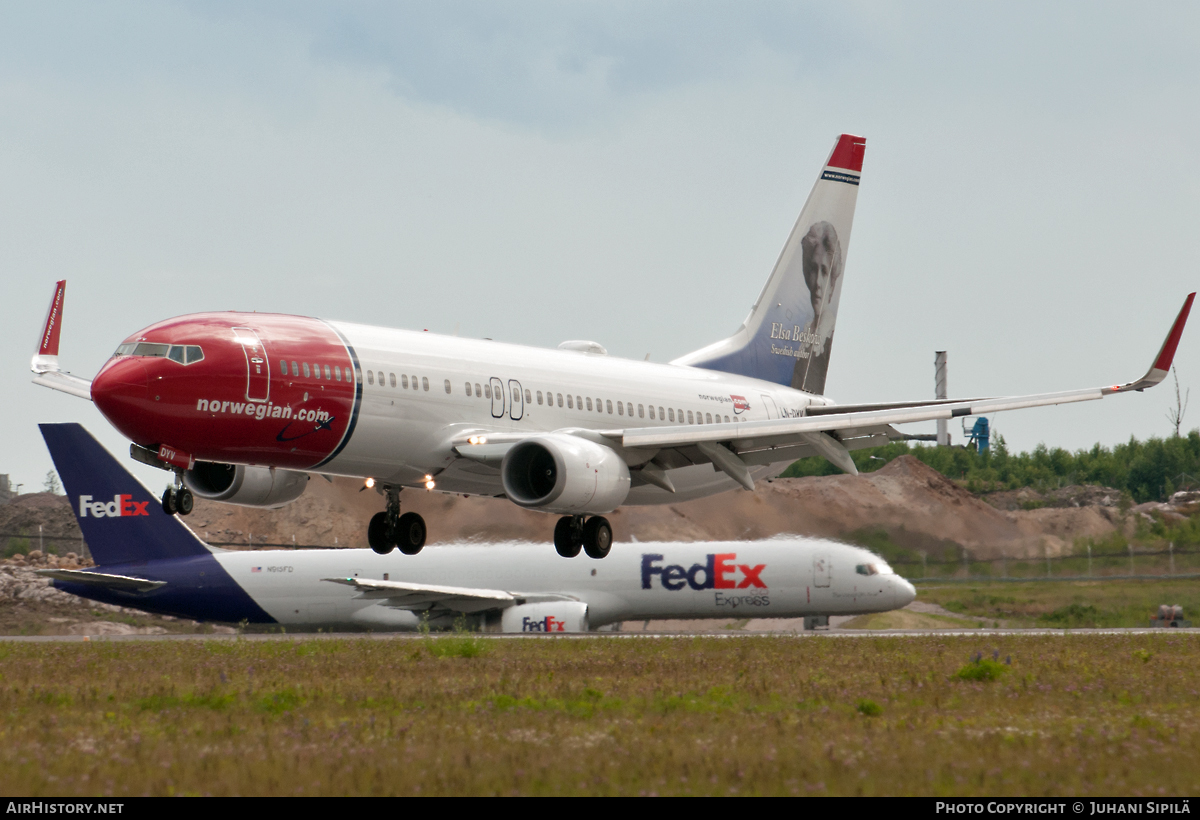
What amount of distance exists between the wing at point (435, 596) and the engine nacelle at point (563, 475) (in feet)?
76.0

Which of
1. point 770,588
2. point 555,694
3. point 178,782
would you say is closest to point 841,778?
point 178,782

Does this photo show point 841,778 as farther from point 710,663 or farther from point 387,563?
point 387,563

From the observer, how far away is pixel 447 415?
27281 mm

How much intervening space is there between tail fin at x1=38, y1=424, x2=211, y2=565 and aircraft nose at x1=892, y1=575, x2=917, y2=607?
85.8ft

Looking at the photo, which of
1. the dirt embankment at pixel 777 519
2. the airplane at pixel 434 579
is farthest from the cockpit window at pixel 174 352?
the airplane at pixel 434 579

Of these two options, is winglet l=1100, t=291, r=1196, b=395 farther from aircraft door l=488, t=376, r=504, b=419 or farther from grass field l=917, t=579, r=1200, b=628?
grass field l=917, t=579, r=1200, b=628

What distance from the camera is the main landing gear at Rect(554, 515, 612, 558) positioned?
29.5m

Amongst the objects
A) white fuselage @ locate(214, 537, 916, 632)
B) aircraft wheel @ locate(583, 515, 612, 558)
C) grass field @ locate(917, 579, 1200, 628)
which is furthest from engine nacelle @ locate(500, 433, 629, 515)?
grass field @ locate(917, 579, 1200, 628)

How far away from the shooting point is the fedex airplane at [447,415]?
23.9 meters

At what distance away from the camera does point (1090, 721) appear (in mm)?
15609

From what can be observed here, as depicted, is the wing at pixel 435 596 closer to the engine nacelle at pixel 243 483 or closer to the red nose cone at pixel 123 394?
the engine nacelle at pixel 243 483

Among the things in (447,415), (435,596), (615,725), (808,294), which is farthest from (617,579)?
(615,725)

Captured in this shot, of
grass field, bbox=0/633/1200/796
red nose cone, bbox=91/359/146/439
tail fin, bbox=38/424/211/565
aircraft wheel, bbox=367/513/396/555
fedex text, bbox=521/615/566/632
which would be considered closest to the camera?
grass field, bbox=0/633/1200/796

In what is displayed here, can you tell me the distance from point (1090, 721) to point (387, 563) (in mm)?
39236
